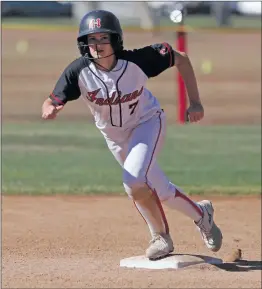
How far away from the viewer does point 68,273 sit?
237 inches

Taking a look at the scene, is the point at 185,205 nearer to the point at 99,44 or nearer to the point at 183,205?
the point at 183,205

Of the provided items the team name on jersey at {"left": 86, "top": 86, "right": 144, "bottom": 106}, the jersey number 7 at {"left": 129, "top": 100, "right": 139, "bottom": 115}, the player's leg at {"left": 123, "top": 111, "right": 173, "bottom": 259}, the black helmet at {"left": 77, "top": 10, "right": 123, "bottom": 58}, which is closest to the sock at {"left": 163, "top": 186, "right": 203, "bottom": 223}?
the player's leg at {"left": 123, "top": 111, "right": 173, "bottom": 259}

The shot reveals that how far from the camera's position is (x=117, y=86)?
5973 millimetres

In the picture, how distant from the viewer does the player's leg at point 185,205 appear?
628 cm

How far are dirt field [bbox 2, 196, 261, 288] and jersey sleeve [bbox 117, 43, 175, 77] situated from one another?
4.58 feet

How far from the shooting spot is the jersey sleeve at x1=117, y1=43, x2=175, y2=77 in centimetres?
609

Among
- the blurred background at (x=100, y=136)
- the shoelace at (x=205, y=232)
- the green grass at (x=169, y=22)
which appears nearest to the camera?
the shoelace at (x=205, y=232)

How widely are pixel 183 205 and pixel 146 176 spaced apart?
0.60m

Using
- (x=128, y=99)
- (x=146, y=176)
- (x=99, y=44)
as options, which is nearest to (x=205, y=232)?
(x=146, y=176)

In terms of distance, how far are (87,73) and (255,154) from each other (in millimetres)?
6794

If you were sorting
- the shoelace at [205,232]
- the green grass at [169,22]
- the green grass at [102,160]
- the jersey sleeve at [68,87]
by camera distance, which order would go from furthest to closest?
the green grass at [169,22] < the green grass at [102,160] < the shoelace at [205,232] < the jersey sleeve at [68,87]

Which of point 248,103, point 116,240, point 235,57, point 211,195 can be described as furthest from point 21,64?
point 116,240

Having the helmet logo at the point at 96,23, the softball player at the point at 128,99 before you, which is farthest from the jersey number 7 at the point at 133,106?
the helmet logo at the point at 96,23

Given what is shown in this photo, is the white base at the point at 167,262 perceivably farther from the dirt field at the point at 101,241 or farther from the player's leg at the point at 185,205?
the player's leg at the point at 185,205
